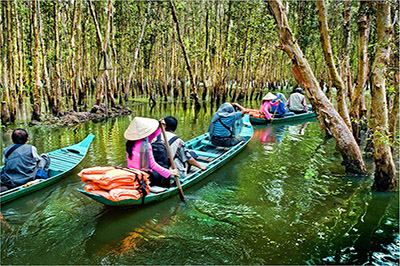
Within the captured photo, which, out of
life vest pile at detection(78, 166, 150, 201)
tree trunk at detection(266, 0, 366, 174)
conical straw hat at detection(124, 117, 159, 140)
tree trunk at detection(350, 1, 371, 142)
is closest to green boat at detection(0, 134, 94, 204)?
life vest pile at detection(78, 166, 150, 201)

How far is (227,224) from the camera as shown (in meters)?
4.82

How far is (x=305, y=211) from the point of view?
523cm

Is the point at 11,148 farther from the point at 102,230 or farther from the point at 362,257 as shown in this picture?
the point at 362,257

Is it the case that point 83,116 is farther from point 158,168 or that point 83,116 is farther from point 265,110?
point 158,168

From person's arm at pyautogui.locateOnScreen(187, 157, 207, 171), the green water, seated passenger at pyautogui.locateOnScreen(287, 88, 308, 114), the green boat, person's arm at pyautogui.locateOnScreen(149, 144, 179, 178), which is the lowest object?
the green water

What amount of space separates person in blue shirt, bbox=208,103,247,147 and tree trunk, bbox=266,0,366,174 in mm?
2238

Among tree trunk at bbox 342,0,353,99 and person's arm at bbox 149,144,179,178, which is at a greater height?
tree trunk at bbox 342,0,353,99

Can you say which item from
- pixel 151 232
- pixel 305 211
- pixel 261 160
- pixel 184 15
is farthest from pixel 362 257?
pixel 184 15

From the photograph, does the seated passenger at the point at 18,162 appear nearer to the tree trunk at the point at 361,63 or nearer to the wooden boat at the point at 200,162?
the wooden boat at the point at 200,162

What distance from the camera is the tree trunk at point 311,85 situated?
6.15m

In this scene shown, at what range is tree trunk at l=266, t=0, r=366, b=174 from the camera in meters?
6.15

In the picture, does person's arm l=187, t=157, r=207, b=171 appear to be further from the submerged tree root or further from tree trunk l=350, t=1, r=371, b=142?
the submerged tree root

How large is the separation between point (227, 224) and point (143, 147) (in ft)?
6.13

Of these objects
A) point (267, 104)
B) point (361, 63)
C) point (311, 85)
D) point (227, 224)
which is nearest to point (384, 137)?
point (311, 85)
